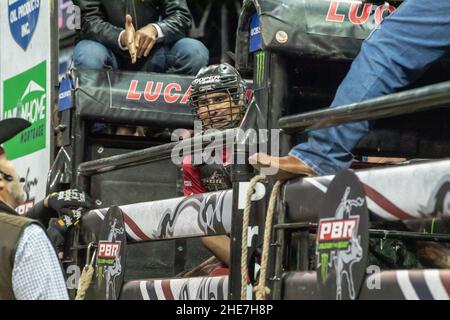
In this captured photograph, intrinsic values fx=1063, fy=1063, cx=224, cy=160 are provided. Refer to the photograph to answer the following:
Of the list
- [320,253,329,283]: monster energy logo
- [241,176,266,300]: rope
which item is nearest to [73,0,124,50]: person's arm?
[241,176,266,300]: rope

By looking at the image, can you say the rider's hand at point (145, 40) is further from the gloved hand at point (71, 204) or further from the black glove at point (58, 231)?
the black glove at point (58, 231)

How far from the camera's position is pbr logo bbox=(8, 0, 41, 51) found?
25.1ft

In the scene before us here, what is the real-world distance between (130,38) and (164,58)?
0.33 metres

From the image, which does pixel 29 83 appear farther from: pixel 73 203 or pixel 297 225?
pixel 297 225

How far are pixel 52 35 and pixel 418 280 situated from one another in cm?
469

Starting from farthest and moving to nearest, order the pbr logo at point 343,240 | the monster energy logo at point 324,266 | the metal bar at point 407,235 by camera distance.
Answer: the metal bar at point 407,235 → the monster energy logo at point 324,266 → the pbr logo at point 343,240

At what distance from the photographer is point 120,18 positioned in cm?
698

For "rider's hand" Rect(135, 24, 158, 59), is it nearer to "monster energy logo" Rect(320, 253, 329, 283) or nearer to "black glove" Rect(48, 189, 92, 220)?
"black glove" Rect(48, 189, 92, 220)

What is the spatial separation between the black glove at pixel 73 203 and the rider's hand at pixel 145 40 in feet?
5.05

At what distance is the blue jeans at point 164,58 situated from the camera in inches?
265

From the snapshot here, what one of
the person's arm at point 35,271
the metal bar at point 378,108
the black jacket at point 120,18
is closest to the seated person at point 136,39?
the black jacket at point 120,18

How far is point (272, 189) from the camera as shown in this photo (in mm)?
3797

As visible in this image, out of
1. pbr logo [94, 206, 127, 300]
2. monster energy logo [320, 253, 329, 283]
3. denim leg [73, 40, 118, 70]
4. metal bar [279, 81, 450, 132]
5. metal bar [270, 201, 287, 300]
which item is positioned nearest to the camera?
metal bar [279, 81, 450, 132]

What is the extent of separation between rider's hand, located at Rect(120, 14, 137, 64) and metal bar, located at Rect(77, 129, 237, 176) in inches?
55.9
